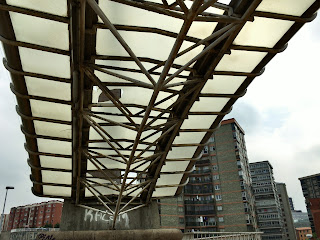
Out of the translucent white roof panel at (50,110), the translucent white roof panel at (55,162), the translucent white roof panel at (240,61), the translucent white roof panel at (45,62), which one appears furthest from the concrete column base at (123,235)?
the translucent white roof panel at (240,61)

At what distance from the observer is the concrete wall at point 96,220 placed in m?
16.5

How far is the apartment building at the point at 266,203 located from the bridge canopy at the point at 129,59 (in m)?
91.4

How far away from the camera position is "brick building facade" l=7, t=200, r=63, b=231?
113312mm

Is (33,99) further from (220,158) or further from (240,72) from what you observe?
(220,158)

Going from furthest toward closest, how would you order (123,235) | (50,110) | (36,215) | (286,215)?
(286,215)
(36,215)
(123,235)
(50,110)

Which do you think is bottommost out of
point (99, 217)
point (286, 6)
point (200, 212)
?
point (99, 217)

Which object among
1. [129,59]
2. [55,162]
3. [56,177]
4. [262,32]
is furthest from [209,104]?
[56,177]

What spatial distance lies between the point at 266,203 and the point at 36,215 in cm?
10008

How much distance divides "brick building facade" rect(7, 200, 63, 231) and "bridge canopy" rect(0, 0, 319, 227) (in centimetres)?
11176

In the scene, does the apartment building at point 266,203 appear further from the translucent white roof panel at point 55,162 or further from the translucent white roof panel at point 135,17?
the translucent white roof panel at point 135,17

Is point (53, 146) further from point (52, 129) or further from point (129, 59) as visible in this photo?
point (129, 59)

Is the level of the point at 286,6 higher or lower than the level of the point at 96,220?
higher

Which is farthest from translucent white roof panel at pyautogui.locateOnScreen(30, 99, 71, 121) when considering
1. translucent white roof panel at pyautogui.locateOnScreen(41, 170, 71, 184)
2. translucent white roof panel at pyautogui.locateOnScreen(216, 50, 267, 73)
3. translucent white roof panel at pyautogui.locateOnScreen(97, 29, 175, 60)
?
translucent white roof panel at pyautogui.locateOnScreen(216, 50, 267, 73)

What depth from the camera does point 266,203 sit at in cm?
10019
